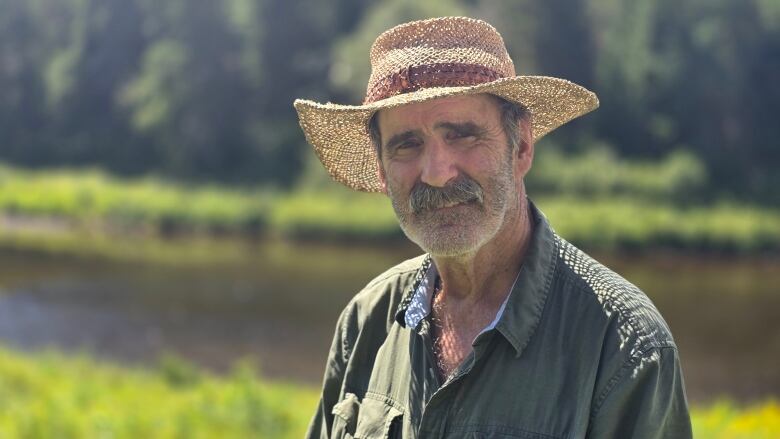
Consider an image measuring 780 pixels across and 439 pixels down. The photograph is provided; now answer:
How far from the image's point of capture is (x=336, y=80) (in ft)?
136

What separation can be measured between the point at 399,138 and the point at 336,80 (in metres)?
39.0

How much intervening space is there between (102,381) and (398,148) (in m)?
10.5

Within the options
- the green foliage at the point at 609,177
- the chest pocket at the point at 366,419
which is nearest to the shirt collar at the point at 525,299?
the chest pocket at the point at 366,419

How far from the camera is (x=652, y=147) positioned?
39.1 m

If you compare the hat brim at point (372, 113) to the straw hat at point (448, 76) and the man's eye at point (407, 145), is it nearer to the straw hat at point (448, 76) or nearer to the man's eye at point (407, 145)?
the straw hat at point (448, 76)

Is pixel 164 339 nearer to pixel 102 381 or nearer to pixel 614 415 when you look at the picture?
pixel 102 381

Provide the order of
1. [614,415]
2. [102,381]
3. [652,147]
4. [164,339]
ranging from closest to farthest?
[614,415] → [102,381] → [164,339] → [652,147]

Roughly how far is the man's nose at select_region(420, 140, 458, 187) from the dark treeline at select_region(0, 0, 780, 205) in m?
33.3

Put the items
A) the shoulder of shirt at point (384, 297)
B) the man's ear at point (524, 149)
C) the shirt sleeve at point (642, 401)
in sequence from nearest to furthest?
1. the shirt sleeve at point (642, 401)
2. the man's ear at point (524, 149)
3. the shoulder of shirt at point (384, 297)

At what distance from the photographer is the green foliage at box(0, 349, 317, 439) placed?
8242 millimetres

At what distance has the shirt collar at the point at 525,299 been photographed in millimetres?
2592

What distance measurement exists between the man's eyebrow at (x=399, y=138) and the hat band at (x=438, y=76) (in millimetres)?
128

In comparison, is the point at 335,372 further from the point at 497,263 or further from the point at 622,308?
the point at 622,308

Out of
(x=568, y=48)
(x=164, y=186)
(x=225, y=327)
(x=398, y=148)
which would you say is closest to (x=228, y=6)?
(x=164, y=186)
